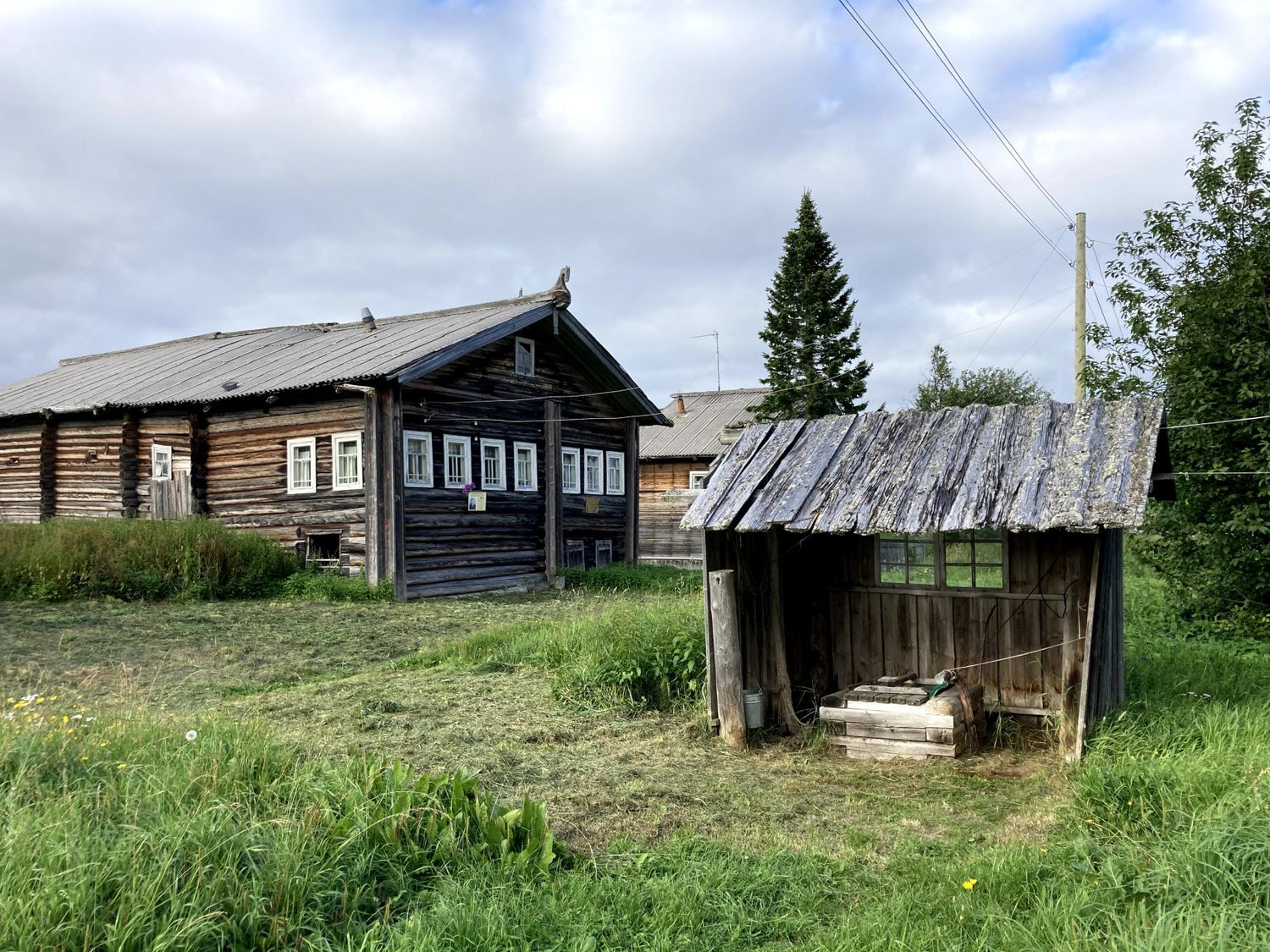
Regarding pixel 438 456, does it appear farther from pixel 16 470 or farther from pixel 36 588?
pixel 16 470

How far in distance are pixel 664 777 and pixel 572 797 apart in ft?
3.21

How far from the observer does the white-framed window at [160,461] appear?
73.9 feet

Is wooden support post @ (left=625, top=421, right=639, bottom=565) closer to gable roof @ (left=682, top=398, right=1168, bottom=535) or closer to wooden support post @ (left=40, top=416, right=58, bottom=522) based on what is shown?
wooden support post @ (left=40, top=416, right=58, bottom=522)

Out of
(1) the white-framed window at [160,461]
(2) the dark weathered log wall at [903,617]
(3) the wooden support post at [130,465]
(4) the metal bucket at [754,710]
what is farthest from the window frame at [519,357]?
(4) the metal bucket at [754,710]

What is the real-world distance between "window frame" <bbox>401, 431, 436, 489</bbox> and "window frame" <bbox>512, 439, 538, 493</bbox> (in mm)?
2627

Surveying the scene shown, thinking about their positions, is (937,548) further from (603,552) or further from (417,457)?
(603,552)

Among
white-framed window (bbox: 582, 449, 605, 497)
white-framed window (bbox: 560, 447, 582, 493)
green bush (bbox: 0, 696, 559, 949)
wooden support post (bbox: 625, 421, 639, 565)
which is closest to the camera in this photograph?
green bush (bbox: 0, 696, 559, 949)

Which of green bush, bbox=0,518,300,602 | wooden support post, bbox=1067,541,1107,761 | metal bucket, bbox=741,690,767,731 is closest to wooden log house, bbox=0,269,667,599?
green bush, bbox=0,518,300,602

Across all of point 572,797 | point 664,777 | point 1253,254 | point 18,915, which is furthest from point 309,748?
point 1253,254

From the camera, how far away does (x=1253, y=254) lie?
38.1 feet

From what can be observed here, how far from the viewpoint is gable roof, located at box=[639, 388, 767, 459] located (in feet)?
114

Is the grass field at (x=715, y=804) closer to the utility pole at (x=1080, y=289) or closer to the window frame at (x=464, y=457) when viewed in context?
the utility pole at (x=1080, y=289)

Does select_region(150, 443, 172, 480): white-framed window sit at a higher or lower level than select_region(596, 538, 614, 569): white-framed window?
higher

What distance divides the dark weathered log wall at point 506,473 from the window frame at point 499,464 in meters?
0.10
